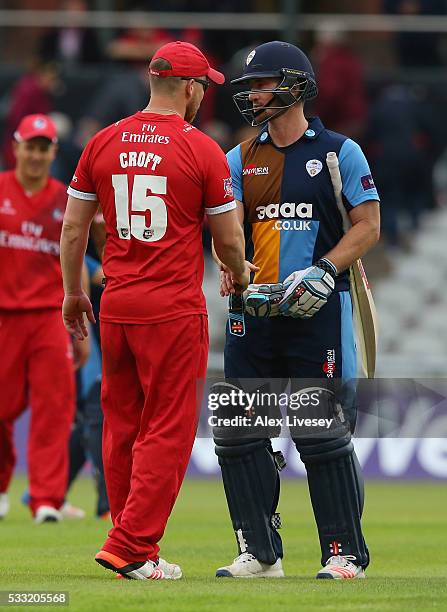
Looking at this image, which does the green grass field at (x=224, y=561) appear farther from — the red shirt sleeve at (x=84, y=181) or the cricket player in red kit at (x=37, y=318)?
the red shirt sleeve at (x=84, y=181)

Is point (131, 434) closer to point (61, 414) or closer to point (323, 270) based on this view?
point (323, 270)

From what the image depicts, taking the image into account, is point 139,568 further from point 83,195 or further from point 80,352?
point 80,352

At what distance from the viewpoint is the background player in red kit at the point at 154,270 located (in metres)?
7.09

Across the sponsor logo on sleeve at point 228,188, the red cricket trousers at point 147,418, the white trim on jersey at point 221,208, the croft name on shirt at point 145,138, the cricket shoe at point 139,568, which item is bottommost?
the cricket shoe at point 139,568

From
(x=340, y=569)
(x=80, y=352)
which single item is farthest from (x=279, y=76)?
(x=80, y=352)

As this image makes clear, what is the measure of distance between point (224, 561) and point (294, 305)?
1.91 m

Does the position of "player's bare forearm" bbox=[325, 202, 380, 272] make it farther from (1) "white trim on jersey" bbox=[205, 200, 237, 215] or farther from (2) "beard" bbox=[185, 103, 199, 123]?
(2) "beard" bbox=[185, 103, 199, 123]

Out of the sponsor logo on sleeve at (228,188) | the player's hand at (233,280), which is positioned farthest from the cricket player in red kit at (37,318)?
the sponsor logo on sleeve at (228,188)

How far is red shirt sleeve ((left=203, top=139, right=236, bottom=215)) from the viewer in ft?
23.3

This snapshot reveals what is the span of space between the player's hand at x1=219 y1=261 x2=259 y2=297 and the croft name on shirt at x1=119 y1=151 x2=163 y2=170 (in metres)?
0.61

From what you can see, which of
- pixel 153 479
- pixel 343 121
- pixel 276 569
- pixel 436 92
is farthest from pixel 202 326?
pixel 436 92

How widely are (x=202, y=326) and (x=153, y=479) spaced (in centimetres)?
74

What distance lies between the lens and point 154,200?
7.09m

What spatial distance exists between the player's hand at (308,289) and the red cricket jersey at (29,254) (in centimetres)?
389
